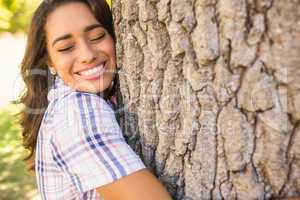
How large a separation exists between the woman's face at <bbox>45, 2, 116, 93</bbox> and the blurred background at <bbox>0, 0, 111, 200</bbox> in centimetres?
76

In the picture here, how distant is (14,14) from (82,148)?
23.8ft

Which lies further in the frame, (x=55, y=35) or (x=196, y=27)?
(x=55, y=35)

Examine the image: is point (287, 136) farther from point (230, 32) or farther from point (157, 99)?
point (157, 99)

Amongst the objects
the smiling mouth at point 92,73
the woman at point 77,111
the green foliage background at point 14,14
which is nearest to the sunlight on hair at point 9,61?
the green foliage background at point 14,14

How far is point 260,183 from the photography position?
1.41 metres

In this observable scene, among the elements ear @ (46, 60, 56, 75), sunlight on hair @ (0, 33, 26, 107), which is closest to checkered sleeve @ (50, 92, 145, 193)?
ear @ (46, 60, 56, 75)

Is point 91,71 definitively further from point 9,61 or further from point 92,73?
point 9,61

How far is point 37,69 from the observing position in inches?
86.7

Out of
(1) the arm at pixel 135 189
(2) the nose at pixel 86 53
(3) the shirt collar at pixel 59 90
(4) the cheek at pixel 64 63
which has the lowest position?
(1) the arm at pixel 135 189

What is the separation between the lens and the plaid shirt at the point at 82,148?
155 cm

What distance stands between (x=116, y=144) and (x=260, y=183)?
0.47 meters

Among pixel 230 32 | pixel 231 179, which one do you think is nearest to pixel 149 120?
pixel 231 179

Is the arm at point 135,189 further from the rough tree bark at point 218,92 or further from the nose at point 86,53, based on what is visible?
the nose at point 86,53

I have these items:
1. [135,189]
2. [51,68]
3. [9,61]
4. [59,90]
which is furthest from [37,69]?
[9,61]
